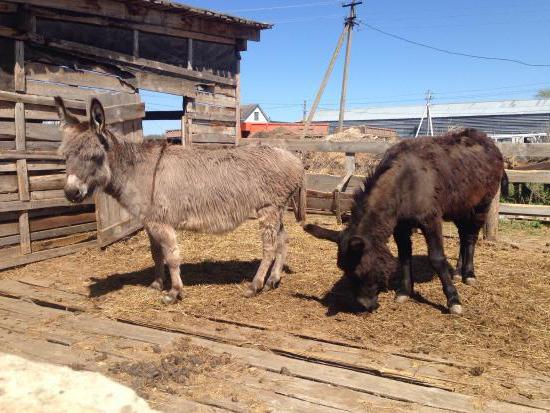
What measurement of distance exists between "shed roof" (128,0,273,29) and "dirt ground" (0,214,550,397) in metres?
4.51

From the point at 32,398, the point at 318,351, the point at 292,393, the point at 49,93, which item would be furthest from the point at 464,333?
the point at 49,93

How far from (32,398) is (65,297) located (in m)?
2.70

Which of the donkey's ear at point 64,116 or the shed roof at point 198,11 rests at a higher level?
the shed roof at point 198,11

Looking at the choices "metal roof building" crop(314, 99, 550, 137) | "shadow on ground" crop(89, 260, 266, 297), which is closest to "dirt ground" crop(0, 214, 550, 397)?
"shadow on ground" crop(89, 260, 266, 297)

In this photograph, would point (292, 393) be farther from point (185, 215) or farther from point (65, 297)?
point (65, 297)

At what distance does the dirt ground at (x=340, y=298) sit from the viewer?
411 cm

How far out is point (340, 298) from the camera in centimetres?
546

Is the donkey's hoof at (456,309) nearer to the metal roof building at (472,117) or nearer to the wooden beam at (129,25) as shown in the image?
the wooden beam at (129,25)

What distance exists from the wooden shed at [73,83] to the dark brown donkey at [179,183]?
6.67ft

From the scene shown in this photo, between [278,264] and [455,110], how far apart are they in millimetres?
55999

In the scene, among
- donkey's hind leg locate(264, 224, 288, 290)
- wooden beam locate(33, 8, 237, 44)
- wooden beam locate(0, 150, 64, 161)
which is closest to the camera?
donkey's hind leg locate(264, 224, 288, 290)

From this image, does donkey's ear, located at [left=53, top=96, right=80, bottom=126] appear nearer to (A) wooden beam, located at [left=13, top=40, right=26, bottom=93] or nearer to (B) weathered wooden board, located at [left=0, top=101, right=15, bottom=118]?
(B) weathered wooden board, located at [left=0, top=101, right=15, bottom=118]

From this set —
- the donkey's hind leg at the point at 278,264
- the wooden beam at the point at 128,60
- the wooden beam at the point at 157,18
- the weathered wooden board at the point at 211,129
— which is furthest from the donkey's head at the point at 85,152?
the weathered wooden board at the point at 211,129

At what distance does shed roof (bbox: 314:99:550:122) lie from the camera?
5019 centimetres
